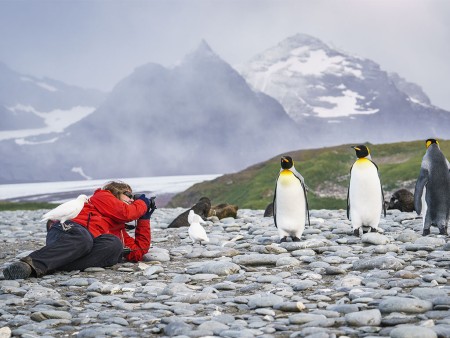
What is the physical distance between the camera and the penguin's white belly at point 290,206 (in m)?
8.17

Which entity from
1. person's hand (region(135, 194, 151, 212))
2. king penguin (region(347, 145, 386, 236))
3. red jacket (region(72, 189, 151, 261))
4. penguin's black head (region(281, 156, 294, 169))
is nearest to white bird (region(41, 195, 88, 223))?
red jacket (region(72, 189, 151, 261))

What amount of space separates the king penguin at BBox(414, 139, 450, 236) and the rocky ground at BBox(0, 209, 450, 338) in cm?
44

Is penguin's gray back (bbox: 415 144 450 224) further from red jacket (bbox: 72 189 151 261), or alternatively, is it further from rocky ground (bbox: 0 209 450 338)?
red jacket (bbox: 72 189 151 261)

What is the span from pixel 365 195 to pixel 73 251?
4.21 m

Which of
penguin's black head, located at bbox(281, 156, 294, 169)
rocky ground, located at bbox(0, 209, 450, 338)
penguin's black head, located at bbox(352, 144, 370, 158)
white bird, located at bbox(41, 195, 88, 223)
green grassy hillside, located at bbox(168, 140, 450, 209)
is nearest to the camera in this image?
rocky ground, located at bbox(0, 209, 450, 338)

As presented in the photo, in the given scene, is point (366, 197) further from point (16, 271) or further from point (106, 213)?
point (16, 271)

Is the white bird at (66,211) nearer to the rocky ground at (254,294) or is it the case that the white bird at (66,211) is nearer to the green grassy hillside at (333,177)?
the rocky ground at (254,294)

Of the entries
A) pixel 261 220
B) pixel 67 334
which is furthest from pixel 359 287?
pixel 261 220

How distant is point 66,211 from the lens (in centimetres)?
635

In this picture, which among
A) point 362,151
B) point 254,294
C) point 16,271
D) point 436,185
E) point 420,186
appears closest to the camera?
point 254,294

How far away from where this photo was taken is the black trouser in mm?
6301

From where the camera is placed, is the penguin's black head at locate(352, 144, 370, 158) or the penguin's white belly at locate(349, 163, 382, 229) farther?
the penguin's black head at locate(352, 144, 370, 158)

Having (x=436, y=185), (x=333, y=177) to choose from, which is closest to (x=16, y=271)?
(x=436, y=185)

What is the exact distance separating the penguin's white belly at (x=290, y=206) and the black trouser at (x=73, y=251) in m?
2.40
